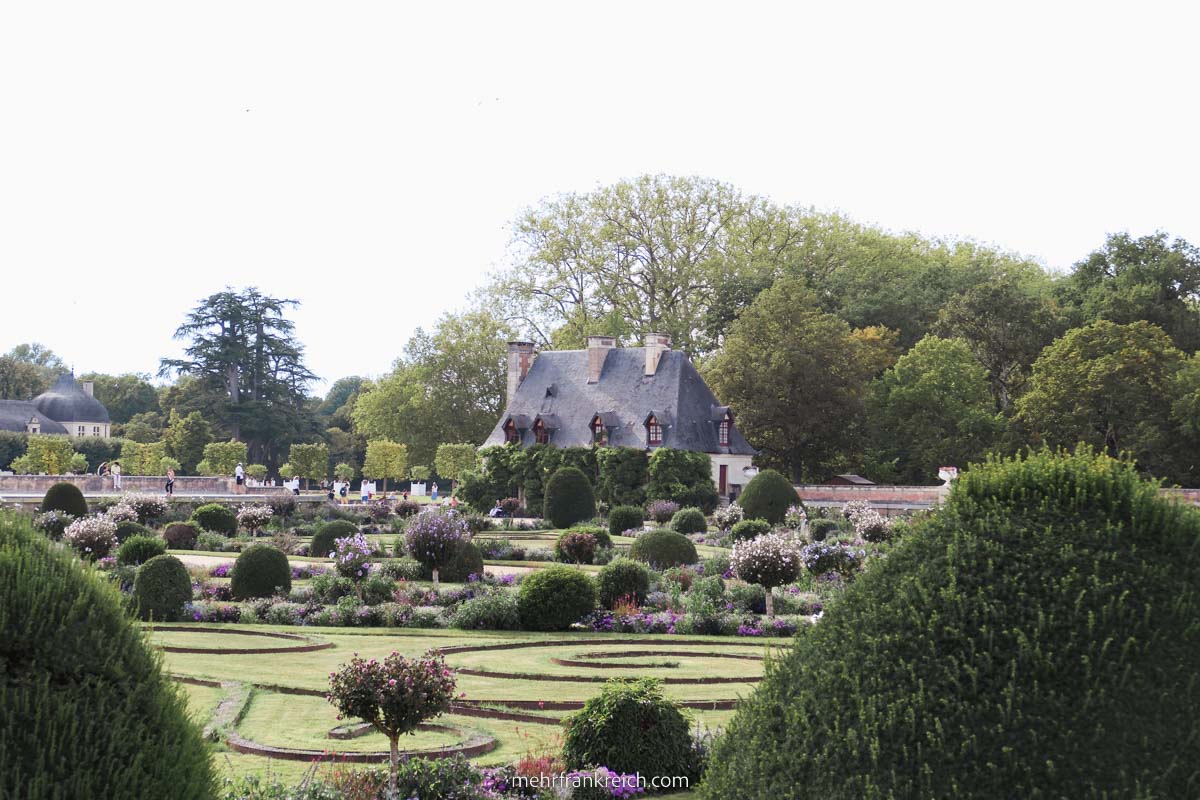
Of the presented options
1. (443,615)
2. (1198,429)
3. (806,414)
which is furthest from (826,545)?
(806,414)

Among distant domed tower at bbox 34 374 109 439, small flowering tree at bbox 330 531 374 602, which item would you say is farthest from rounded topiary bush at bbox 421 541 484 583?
distant domed tower at bbox 34 374 109 439

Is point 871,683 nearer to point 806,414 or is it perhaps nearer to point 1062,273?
point 806,414

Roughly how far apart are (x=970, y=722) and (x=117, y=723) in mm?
2879

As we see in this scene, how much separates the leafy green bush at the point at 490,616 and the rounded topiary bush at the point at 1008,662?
14.7m

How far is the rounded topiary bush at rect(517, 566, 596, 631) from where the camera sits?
63.9 ft

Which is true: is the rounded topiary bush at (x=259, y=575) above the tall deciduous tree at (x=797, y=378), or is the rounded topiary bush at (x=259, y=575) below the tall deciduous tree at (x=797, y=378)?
below

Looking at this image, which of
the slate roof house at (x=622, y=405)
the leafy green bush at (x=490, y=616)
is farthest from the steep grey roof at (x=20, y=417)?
the leafy green bush at (x=490, y=616)

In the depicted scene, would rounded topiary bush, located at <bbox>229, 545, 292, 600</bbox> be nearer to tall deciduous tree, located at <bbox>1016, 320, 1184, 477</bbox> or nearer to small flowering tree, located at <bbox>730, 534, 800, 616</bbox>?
small flowering tree, located at <bbox>730, 534, 800, 616</bbox>

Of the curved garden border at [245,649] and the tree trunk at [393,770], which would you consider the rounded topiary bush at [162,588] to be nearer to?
the curved garden border at [245,649]

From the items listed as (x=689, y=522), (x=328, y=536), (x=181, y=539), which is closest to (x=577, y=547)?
(x=328, y=536)

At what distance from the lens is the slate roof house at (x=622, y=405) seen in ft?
168

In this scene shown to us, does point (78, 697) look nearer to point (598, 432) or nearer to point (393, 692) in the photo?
point (393, 692)

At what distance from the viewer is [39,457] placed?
200 feet

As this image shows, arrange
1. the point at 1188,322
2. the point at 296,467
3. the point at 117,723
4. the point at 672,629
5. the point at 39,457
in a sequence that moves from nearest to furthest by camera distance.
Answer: the point at 117,723, the point at 672,629, the point at 1188,322, the point at 39,457, the point at 296,467
